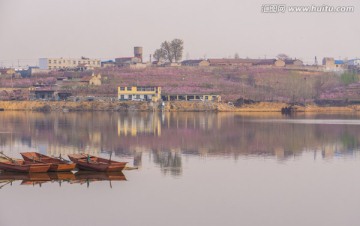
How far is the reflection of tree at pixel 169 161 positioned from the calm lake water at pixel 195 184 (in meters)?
0.05

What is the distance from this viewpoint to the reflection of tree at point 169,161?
29078mm

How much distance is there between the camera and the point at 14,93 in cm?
9200

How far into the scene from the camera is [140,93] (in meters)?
84.8

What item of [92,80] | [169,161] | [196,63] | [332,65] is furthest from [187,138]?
[332,65]

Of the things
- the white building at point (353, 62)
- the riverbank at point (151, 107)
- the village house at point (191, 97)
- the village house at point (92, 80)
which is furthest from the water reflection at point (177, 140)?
the white building at point (353, 62)

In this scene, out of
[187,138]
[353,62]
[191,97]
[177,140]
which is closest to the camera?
[177,140]

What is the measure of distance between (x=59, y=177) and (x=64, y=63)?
311 feet

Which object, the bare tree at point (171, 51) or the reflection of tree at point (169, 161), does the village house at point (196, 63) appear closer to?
the bare tree at point (171, 51)

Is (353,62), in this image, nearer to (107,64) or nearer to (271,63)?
(271,63)

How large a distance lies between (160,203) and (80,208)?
9.45ft

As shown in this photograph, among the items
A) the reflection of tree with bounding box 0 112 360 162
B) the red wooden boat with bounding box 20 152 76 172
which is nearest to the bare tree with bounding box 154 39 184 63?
the reflection of tree with bounding box 0 112 360 162

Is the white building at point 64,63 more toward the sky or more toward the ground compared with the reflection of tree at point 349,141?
more toward the sky

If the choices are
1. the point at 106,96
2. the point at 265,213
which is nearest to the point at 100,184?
the point at 265,213

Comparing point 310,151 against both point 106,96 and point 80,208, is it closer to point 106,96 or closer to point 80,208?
point 80,208
